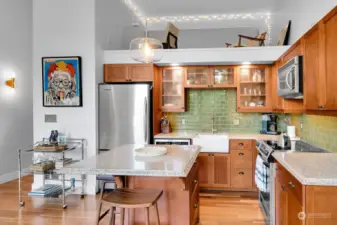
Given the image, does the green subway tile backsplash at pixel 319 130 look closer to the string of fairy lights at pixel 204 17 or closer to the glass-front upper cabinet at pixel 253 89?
the glass-front upper cabinet at pixel 253 89

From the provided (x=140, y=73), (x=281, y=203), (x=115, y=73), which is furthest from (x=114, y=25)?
(x=281, y=203)

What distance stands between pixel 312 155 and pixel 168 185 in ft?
4.49

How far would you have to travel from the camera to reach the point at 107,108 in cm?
454

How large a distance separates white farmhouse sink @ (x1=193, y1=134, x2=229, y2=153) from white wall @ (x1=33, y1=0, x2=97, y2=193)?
171cm

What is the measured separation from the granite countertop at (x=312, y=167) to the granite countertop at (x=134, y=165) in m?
0.76

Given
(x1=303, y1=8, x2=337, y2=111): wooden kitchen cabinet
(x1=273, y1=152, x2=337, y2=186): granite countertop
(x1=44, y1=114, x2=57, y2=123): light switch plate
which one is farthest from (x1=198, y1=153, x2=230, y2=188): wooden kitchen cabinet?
(x1=44, y1=114, x2=57, y2=123): light switch plate

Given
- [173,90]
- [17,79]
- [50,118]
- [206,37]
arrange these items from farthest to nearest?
[206,37]
[17,79]
[173,90]
[50,118]

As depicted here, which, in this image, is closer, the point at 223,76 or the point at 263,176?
the point at 263,176

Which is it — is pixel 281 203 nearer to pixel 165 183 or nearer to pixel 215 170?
pixel 165 183

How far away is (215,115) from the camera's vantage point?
534cm

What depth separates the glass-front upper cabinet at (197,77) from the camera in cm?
499

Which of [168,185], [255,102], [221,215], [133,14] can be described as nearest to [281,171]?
[168,185]

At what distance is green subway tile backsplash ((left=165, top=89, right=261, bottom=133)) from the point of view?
5.23 meters

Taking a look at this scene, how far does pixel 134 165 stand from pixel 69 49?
3.05m
